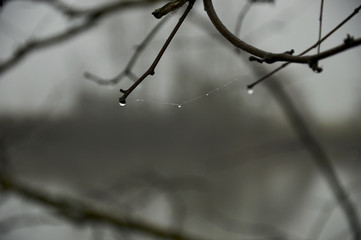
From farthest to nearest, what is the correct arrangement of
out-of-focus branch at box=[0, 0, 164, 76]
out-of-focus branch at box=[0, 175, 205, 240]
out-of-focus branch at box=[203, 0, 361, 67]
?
→ 1. out-of-focus branch at box=[0, 175, 205, 240]
2. out-of-focus branch at box=[0, 0, 164, 76]
3. out-of-focus branch at box=[203, 0, 361, 67]

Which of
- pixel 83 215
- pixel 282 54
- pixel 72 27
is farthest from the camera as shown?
pixel 83 215

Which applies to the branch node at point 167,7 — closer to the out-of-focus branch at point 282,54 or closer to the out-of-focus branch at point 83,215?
the out-of-focus branch at point 282,54

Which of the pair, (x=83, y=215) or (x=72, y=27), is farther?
(x=83, y=215)

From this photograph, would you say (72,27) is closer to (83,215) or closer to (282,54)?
(83,215)

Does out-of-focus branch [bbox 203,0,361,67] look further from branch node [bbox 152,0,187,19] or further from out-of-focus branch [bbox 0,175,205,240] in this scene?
out-of-focus branch [bbox 0,175,205,240]

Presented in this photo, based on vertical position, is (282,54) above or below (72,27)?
below

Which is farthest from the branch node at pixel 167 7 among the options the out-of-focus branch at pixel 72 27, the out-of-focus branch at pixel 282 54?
the out-of-focus branch at pixel 72 27

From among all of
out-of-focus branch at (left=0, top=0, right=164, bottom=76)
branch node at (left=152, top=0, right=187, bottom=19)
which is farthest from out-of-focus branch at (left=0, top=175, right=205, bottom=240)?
branch node at (left=152, top=0, right=187, bottom=19)

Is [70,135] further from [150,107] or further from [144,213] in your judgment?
[144,213]

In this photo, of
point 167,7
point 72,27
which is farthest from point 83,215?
point 167,7

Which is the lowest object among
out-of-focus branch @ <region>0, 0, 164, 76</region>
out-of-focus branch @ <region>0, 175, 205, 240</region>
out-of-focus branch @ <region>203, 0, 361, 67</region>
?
out-of-focus branch @ <region>203, 0, 361, 67</region>
